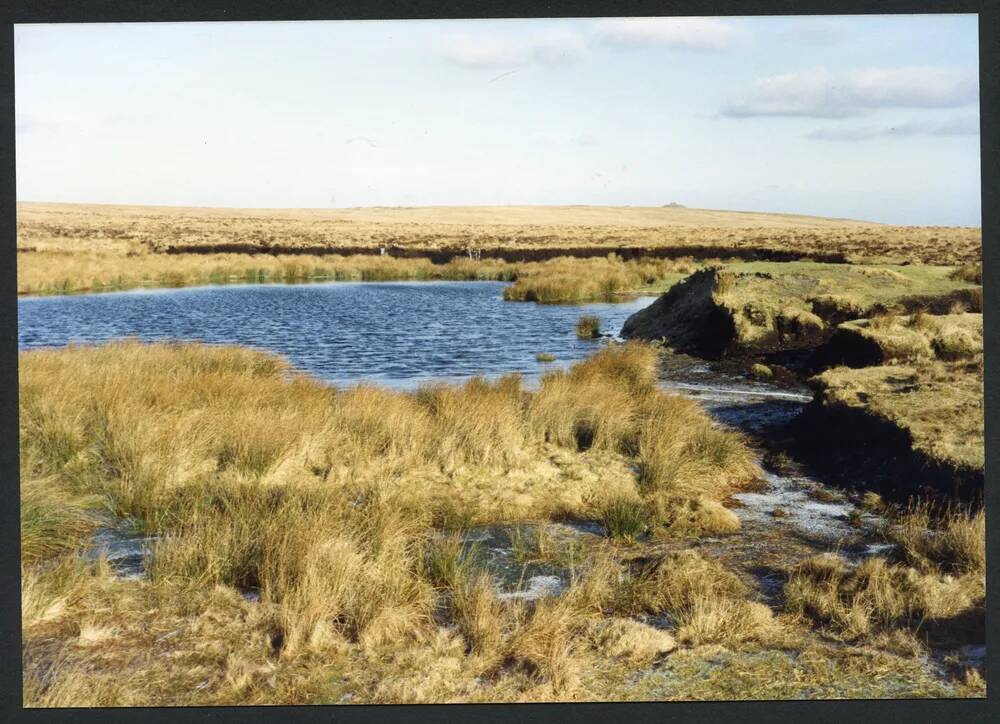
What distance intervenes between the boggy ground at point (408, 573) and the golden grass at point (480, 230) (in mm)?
16838

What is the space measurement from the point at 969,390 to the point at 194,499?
7.38 metres

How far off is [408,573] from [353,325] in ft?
38.1

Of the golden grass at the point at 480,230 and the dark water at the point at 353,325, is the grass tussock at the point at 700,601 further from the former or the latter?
the golden grass at the point at 480,230

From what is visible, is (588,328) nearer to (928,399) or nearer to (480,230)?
(928,399)

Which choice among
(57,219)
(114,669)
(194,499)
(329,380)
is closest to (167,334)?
(329,380)

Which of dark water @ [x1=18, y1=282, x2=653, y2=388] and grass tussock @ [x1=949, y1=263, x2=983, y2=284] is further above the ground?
grass tussock @ [x1=949, y1=263, x2=983, y2=284]

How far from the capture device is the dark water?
13.4 metres

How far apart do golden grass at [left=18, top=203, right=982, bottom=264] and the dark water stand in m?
8.89

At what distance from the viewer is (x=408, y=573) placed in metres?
6.55

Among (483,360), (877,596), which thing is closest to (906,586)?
(877,596)

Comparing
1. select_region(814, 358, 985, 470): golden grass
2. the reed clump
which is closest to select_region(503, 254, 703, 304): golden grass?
the reed clump

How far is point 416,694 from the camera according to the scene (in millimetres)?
5496

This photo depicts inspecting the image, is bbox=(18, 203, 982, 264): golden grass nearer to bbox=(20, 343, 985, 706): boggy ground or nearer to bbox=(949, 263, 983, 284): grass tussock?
bbox=(949, 263, 983, 284): grass tussock

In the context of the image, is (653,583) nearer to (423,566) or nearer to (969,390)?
(423,566)
